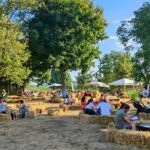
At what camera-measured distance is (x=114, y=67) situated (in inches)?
3541

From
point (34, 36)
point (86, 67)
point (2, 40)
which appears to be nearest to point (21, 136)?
point (2, 40)

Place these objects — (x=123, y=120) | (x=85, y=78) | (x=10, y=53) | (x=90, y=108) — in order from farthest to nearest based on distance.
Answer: (x=85, y=78) < (x=10, y=53) < (x=90, y=108) < (x=123, y=120)

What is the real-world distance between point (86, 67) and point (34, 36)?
8741mm

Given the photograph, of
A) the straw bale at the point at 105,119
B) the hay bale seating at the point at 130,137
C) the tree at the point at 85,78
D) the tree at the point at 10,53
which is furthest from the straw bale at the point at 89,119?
the tree at the point at 85,78

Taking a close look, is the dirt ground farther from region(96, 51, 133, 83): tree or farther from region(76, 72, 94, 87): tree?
region(76, 72, 94, 87): tree

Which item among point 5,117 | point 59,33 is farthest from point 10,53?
point 59,33

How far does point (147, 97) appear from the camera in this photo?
158ft

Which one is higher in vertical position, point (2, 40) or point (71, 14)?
point (71, 14)

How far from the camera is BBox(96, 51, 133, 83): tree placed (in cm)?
7975

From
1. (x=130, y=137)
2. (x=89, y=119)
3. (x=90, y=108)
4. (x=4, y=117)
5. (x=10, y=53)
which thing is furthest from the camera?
(x=10, y=53)

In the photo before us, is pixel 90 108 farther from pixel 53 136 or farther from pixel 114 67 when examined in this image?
pixel 114 67

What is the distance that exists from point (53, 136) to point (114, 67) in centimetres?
7454

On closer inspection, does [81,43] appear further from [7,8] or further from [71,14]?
[7,8]

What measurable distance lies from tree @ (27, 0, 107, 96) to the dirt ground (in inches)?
1086
